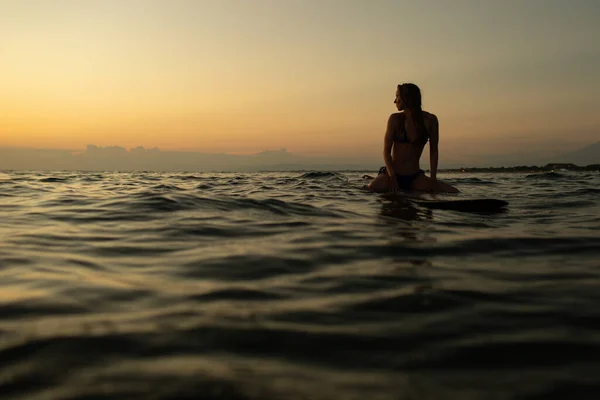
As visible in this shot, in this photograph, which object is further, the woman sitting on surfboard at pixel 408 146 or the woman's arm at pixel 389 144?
the woman's arm at pixel 389 144

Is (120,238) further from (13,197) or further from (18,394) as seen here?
(13,197)

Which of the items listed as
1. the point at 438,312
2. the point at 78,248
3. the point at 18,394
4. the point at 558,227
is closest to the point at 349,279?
the point at 438,312

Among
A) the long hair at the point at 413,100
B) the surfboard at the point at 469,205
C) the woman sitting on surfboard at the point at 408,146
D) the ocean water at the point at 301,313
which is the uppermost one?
the long hair at the point at 413,100

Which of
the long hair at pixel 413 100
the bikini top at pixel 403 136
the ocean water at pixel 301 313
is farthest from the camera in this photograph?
the bikini top at pixel 403 136

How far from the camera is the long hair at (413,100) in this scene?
25.7 feet

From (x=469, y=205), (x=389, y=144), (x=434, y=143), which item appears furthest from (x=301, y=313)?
(x=434, y=143)

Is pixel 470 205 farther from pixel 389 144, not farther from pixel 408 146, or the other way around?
pixel 408 146

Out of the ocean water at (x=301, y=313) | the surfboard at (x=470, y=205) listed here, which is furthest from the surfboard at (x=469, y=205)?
the ocean water at (x=301, y=313)

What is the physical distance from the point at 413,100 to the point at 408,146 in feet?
2.89

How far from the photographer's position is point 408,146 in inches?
328

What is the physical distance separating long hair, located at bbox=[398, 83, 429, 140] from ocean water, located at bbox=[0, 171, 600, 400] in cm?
393

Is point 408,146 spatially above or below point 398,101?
below

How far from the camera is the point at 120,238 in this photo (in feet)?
13.0

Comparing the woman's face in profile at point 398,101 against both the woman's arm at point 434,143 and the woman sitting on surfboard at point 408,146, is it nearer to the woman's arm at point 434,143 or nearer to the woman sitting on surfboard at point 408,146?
the woman sitting on surfboard at point 408,146
